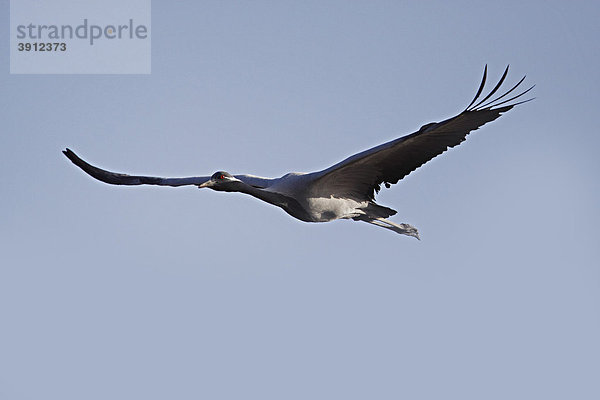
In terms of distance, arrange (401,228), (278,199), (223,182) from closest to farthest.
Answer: (223,182) < (278,199) < (401,228)

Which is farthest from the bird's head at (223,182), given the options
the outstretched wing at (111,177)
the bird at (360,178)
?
the outstretched wing at (111,177)

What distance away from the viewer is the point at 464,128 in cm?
1409

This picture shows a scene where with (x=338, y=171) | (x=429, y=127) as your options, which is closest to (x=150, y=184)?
(x=338, y=171)

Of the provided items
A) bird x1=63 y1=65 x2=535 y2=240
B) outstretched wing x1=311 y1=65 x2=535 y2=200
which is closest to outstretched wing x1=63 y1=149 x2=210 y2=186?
bird x1=63 y1=65 x2=535 y2=240

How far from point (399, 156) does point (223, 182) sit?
2853mm

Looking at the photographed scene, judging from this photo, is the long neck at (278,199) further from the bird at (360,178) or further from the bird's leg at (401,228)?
the bird's leg at (401,228)

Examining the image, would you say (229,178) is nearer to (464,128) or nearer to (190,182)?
(190,182)

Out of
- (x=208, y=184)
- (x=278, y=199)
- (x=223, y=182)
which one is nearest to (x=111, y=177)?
(x=208, y=184)

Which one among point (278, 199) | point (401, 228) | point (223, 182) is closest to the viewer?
point (223, 182)

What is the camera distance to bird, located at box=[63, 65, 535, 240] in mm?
13920

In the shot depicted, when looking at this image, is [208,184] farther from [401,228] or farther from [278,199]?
[401,228]

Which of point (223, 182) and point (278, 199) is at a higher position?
point (223, 182)

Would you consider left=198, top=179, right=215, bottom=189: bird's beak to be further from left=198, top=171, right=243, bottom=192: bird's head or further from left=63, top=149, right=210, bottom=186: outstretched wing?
left=63, top=149, right=210, bottom=186: outstretched wing

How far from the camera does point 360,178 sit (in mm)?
15273
